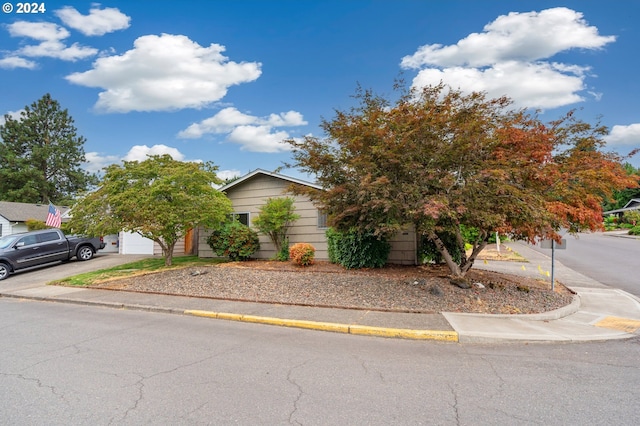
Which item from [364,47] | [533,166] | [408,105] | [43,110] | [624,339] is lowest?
[624,339]

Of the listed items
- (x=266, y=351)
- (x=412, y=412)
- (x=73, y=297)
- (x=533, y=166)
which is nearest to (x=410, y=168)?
(x=533, y=166)

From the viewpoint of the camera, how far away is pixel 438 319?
7.04 meters

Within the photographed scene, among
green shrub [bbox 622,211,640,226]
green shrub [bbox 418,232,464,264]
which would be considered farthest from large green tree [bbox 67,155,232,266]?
green shrub [bbox 622,211,640,226]

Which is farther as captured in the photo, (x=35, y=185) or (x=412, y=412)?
(x=35, y=185)

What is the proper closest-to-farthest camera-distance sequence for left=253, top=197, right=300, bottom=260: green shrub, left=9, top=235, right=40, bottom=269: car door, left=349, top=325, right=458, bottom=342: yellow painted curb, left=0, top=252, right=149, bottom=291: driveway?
left=349, top=325, right=458, bottom=342: yellow painted curb < left=0, top=252, right=149, bottom=291: driveway < left=253, top=197, right=300, bottom=260: green shrub < left=9, top=235, right=40, bottom=269: car door

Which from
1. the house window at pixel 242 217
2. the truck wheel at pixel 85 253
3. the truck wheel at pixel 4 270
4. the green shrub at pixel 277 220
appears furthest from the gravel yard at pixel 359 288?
the truck wheel at pixel 85 253

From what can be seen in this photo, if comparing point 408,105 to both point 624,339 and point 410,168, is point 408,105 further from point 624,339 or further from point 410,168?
point 624,339

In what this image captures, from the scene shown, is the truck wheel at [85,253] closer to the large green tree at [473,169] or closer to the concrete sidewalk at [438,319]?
the concrete sidewalk at [438,319]

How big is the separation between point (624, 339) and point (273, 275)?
816 centimetres

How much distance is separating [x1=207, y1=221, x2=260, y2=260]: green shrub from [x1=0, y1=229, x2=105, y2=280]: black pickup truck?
8.14 meters

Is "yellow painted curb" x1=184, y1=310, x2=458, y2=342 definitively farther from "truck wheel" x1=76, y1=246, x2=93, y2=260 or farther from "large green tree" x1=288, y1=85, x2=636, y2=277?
"truck wheel" x1=76, y1=246, x2=93, y2=260

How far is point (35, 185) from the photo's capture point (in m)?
42.9

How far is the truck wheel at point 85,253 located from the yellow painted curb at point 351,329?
1455cm

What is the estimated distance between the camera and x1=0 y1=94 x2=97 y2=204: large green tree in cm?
4194
